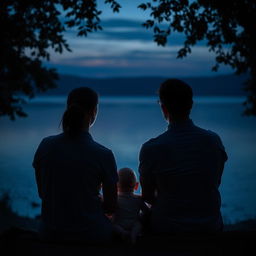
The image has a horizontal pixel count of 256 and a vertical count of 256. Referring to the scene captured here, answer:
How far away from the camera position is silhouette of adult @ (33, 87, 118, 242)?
2643mm

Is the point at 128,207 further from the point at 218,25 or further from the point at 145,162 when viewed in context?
the point at 218,25

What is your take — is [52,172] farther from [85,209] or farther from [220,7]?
[220,7]

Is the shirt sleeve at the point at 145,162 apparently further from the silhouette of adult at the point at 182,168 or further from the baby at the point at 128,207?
the baby at the point at 128,207

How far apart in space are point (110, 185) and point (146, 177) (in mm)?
283

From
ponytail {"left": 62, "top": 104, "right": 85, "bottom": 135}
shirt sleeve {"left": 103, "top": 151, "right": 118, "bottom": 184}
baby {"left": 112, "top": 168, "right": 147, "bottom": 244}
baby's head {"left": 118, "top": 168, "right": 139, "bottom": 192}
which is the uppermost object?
ponytail {"left": 62, "top": 104, "right": 85, "bottom": 135}

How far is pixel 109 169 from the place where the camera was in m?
2.70

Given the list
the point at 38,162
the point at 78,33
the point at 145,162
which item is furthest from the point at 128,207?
the point at 78,33

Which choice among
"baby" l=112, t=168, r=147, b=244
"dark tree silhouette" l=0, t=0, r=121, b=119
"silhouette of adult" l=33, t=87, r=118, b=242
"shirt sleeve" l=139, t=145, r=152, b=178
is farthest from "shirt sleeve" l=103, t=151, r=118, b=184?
"dark tree silhouette" l=0, t=0, r=121, b=119

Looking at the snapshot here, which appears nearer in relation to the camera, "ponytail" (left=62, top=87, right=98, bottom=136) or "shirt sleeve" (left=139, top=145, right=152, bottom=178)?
"ponytail" (left=62, top=87, right=98, bottom=136)

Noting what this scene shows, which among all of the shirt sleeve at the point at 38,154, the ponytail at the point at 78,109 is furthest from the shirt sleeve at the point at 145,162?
the shirt sleeve at the point at 38,154

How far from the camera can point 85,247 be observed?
2.61m

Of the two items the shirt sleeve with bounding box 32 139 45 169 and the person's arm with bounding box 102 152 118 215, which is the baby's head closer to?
the person's arm with bounding box 102 152 118 215

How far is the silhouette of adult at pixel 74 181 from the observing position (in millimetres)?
2643

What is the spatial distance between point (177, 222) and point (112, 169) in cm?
63
